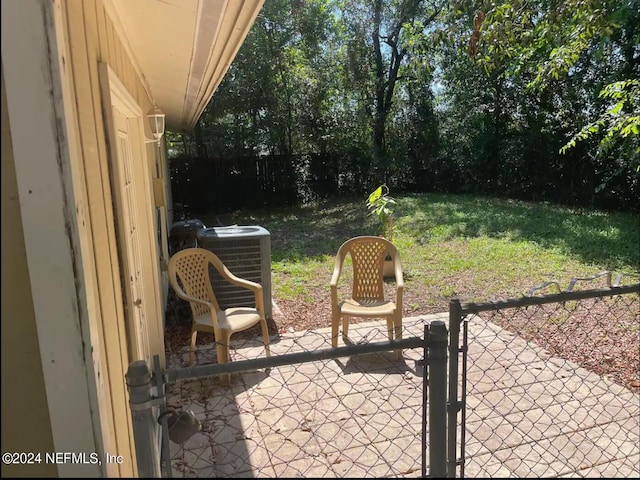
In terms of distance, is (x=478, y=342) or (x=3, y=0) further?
(x=478, y=342)

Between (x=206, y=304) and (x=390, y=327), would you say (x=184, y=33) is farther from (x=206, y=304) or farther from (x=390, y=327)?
(x=390, y=327)

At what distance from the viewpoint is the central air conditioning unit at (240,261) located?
479cm

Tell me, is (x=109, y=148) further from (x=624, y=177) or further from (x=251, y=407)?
(x=624, y=177)

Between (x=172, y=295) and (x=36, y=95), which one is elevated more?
(x=36, y=95)

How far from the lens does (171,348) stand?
4.35m

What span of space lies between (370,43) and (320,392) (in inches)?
576

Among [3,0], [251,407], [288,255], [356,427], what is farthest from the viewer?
[288,255]

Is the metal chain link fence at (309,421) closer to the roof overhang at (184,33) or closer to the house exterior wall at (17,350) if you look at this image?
the house exterior wall at (17,350)

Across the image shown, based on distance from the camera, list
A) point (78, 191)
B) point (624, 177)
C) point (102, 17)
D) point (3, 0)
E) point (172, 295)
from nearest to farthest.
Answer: point (3, 0), point (78, 191), point (102, 17), point (172, 295), point (624, 177)

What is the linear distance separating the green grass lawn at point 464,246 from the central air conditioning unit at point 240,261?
103 cm

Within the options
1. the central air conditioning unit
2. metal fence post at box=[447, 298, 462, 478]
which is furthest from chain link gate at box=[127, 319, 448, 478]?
the central air conditioning unit

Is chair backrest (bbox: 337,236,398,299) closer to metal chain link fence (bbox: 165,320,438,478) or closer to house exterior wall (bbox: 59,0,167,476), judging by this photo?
metal chain link fence (bbox: 165,320,438,478)

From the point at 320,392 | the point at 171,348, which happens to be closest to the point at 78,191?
the point at 320,392

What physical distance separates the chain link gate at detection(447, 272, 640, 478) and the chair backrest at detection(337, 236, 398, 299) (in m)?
0.99
